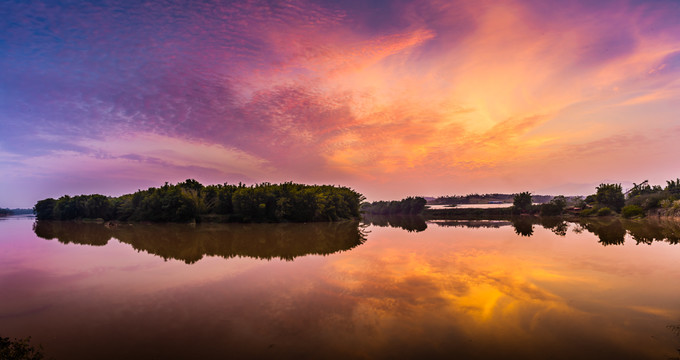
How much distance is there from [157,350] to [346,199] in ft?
226

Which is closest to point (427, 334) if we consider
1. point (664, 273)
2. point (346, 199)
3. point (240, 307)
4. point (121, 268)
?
point (240, 307)

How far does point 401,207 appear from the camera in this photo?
434 feet

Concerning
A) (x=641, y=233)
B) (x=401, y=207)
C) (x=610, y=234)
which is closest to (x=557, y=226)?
(x=641, y=233)

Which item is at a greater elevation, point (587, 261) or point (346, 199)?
point (346, 199)

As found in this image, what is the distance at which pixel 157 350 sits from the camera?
19.9 feet

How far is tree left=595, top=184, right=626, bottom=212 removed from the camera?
68688mm

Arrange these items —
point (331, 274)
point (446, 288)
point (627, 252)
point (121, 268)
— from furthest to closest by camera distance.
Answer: point (627, 252)
point (121, 268)
point (331, 274)
point (446, 288)

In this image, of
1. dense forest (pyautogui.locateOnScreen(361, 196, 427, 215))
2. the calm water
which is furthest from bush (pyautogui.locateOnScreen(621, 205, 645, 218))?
dense forest (pyautogui.locateOnScreen(361, 196, 427, 215))

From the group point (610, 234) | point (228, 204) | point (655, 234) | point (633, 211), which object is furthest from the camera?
point (228, 204)

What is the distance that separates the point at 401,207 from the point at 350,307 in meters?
127

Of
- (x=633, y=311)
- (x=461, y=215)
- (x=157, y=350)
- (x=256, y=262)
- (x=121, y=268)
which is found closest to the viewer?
(x=157, y=350)

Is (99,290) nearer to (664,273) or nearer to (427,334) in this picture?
(427,334)

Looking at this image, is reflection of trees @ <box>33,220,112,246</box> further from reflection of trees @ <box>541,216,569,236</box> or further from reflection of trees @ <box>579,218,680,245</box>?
reflection of trees @ <box>541,216,569,236</box>

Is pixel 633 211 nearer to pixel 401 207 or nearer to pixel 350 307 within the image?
pixel 350 307
